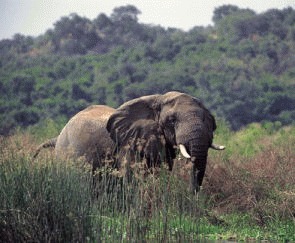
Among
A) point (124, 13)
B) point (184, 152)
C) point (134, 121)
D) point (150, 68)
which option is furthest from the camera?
point (124, 13)

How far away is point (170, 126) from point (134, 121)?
0.75 metres

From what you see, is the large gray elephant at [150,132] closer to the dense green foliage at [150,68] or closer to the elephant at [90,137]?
the elephant at [90,137]

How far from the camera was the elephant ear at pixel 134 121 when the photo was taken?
46.8 feet

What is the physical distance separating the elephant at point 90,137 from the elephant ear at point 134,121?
28cm

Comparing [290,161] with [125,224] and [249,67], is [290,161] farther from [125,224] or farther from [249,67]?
[249,67]

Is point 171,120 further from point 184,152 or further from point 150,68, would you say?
point 150,68

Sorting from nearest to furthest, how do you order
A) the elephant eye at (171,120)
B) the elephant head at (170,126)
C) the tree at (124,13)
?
the elephant head at (170,126), the elephant eye at (171,120), the tree at (124,13)

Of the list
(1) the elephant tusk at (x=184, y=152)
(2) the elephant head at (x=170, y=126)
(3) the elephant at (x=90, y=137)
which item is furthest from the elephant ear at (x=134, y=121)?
(1) the elephant tusk at (x=184, y=152)

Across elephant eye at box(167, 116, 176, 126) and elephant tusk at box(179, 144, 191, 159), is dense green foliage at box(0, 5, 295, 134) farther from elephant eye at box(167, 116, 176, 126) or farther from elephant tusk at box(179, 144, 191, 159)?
elephant tusk at box(179, 144, 191, 159)

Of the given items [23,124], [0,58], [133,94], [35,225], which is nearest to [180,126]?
[35,225]

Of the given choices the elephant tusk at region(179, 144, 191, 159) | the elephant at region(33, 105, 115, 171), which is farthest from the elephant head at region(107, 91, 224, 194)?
the elephant at region(33, 105, 115, 171)

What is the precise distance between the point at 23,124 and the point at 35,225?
2901 cm

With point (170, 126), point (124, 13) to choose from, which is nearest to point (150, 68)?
point (124, 13)

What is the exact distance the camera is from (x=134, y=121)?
14430mm
